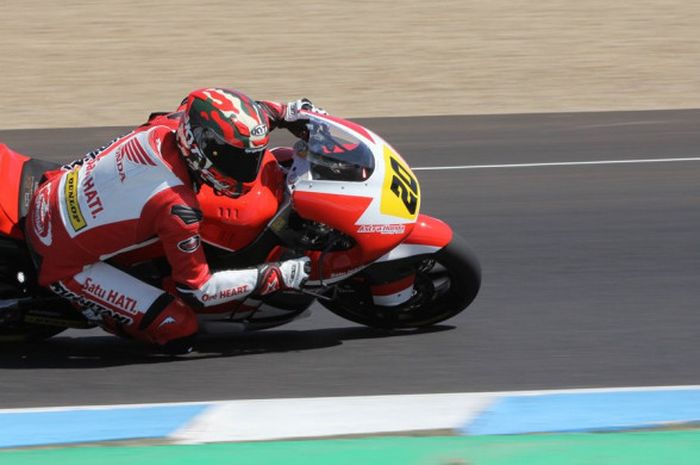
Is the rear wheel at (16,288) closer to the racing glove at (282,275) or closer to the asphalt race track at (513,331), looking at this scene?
the asphalt race track at (513,331)

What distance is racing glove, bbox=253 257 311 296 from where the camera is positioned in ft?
19.6

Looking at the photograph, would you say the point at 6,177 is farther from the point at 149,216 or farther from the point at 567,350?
the point at 567,350

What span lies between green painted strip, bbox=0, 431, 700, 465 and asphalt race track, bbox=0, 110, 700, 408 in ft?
2.87

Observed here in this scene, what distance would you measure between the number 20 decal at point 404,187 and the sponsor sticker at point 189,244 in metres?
0.96

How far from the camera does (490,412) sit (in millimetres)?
5277

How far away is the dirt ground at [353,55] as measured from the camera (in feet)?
42.2

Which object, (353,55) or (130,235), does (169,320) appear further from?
(353,55)

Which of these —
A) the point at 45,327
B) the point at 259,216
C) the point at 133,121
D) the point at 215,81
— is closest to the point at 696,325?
the point at 259,216

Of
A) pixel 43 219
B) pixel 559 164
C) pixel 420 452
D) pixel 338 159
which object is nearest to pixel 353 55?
pixel 559 164

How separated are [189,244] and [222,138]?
0.51 metres

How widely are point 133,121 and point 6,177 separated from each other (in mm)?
5917

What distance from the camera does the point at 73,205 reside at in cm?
605

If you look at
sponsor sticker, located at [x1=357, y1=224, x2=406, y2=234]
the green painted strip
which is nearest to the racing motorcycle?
sponsor sticker, located at [x1=357, y1=224, x2=406, y2=234]

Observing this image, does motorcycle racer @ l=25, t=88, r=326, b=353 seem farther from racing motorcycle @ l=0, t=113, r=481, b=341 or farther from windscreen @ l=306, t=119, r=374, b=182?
windscreen @ l=306, t=119, r=374, b=182
